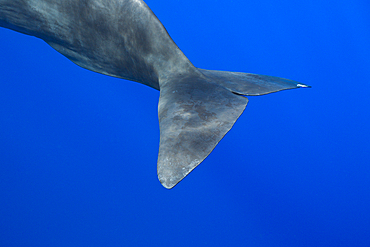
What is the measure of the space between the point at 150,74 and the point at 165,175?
6.06 ft

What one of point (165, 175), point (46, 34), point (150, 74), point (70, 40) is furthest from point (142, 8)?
point (165, 175)

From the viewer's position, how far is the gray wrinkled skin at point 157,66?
2146 millimetres

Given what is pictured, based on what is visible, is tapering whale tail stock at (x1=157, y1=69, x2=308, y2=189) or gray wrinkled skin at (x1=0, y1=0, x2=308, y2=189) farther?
gray wrinkled skin at (x1=0, y1=0, x2=308, y2=189)

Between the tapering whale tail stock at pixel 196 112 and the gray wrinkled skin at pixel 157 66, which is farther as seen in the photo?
the gray wrinkled skin at pixel 157 66

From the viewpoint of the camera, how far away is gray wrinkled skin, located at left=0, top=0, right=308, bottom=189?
7.04 ft

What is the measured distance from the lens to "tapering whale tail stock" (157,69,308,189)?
1.98 m

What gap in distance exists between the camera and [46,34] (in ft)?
12.8

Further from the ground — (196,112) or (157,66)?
(157,66)

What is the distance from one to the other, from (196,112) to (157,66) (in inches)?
45.3

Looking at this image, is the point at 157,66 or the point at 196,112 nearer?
the point at 196,112

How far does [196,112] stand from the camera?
8.00 feet

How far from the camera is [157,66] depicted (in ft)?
11.0

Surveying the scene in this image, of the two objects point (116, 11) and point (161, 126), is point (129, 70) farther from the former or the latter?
point (161, 126)

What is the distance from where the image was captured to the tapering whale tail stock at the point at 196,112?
6.48 ft
